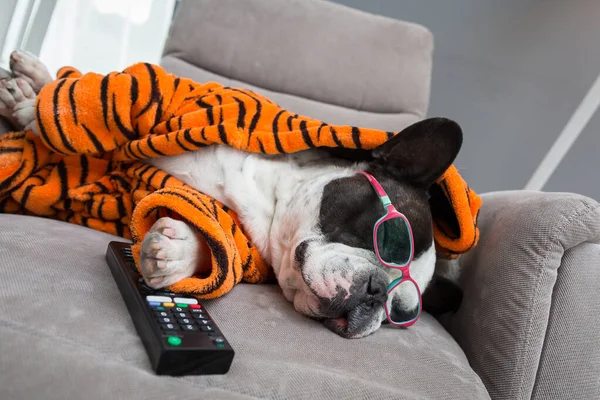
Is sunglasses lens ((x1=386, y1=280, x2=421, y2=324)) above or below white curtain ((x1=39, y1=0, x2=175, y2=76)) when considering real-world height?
above

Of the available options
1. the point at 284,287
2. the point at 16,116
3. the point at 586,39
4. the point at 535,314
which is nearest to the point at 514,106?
the point at 586,39

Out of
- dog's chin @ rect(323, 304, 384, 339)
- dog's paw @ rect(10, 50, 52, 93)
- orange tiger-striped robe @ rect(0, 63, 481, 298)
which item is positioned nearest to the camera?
dog's chin @ rect(323, 304, 384, 339)

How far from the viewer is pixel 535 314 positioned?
3.33 feet

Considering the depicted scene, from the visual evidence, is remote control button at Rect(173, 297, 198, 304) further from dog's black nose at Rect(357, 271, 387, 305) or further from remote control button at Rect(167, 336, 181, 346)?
dog's black nose at Rect(357, 271, 387, 305)

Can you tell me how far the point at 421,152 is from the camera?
1.12 metres

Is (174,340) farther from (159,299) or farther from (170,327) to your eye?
(159,299)

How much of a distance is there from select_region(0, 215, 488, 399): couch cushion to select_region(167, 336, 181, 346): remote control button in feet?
0.15

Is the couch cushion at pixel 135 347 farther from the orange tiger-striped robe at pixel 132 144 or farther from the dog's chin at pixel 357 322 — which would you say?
the orange tiger-striped robe at pixel 132 144

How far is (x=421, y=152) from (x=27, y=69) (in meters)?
1.15

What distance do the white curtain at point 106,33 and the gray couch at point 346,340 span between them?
5.36ft

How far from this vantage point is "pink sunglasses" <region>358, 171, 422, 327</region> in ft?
3.43

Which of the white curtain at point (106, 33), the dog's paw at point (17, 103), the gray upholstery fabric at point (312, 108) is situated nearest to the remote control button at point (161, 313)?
the dog's paw at point (17, 103)

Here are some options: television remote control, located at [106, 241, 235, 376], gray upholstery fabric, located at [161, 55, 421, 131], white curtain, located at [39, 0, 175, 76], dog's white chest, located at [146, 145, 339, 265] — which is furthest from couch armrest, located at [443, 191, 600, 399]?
white curtain, located at [39, 0, 175, 76]

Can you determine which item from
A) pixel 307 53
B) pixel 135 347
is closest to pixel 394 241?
pixel 135 347
